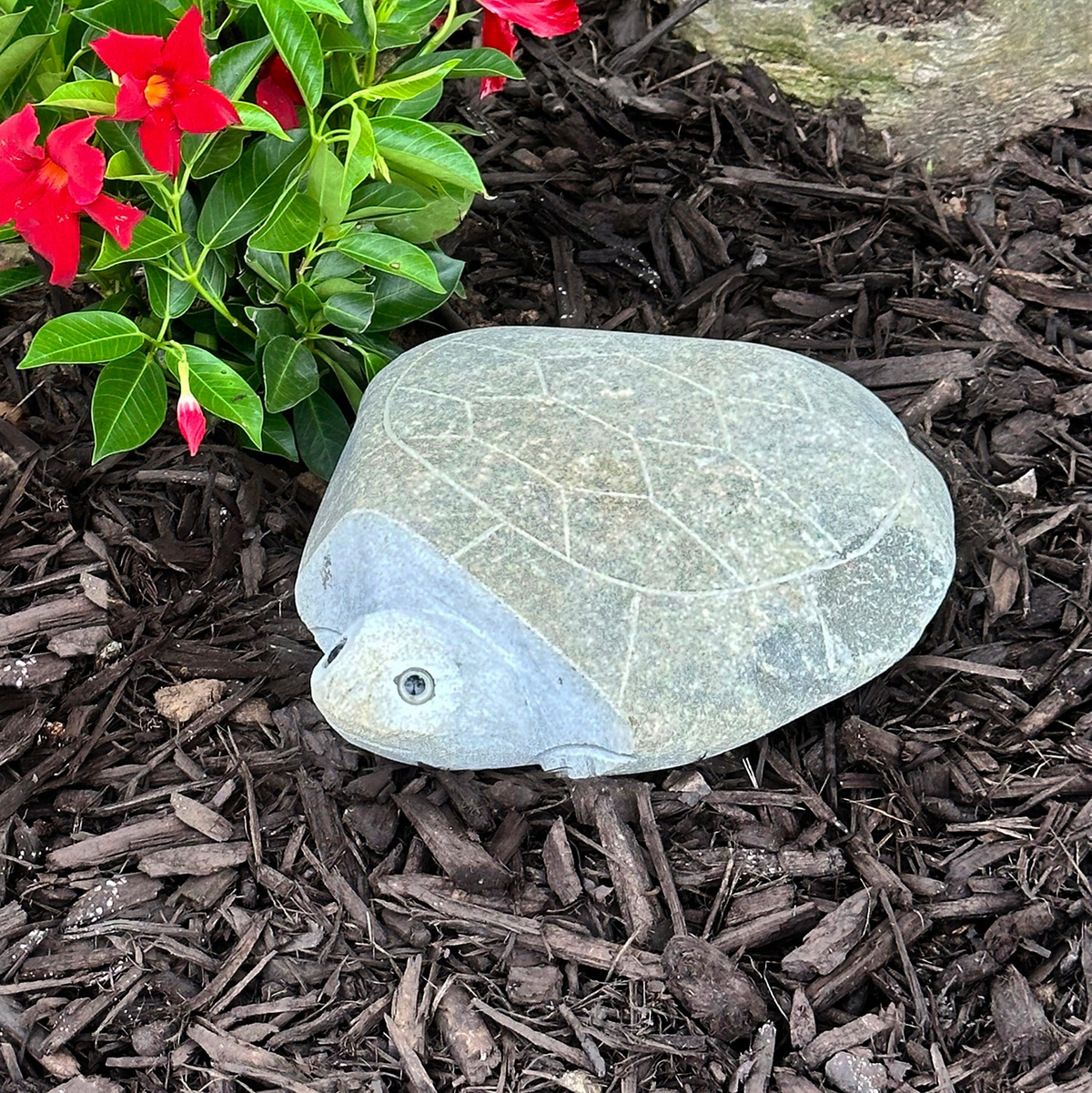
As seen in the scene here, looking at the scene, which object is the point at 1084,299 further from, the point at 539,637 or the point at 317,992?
the point at 317,992

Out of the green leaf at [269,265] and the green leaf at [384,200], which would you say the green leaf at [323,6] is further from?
the green leaf at [269,265]

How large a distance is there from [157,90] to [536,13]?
2.12 ft

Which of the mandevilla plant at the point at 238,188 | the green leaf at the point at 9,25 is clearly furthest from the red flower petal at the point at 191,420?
the green leaf at the point at 9,25

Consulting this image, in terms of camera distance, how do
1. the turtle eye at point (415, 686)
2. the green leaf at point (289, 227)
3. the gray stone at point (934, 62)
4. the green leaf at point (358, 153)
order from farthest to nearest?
the gray stone at point (934, 62) → the green leaf at point (289, 227) → the turtle eye at point (415, 686) → the green leaf at point (358, 153)

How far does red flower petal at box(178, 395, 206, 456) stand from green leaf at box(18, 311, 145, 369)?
203mm

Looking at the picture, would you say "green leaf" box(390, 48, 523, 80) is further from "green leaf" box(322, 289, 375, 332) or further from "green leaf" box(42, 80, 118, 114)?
"green leaf" box(42, 80, 118, 114)

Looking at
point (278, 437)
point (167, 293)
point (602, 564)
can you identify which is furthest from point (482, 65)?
point (602, 564)

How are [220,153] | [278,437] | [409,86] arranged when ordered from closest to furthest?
[409,86] → [220,153] → [278,437]

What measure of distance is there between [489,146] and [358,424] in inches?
45.6

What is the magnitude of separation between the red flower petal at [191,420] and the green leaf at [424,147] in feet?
1.85

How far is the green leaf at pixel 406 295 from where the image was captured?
235 cm

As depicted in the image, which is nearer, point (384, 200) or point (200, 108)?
point (200, 108)

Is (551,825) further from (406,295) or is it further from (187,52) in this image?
(187,52)

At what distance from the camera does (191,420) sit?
1.84 meters
